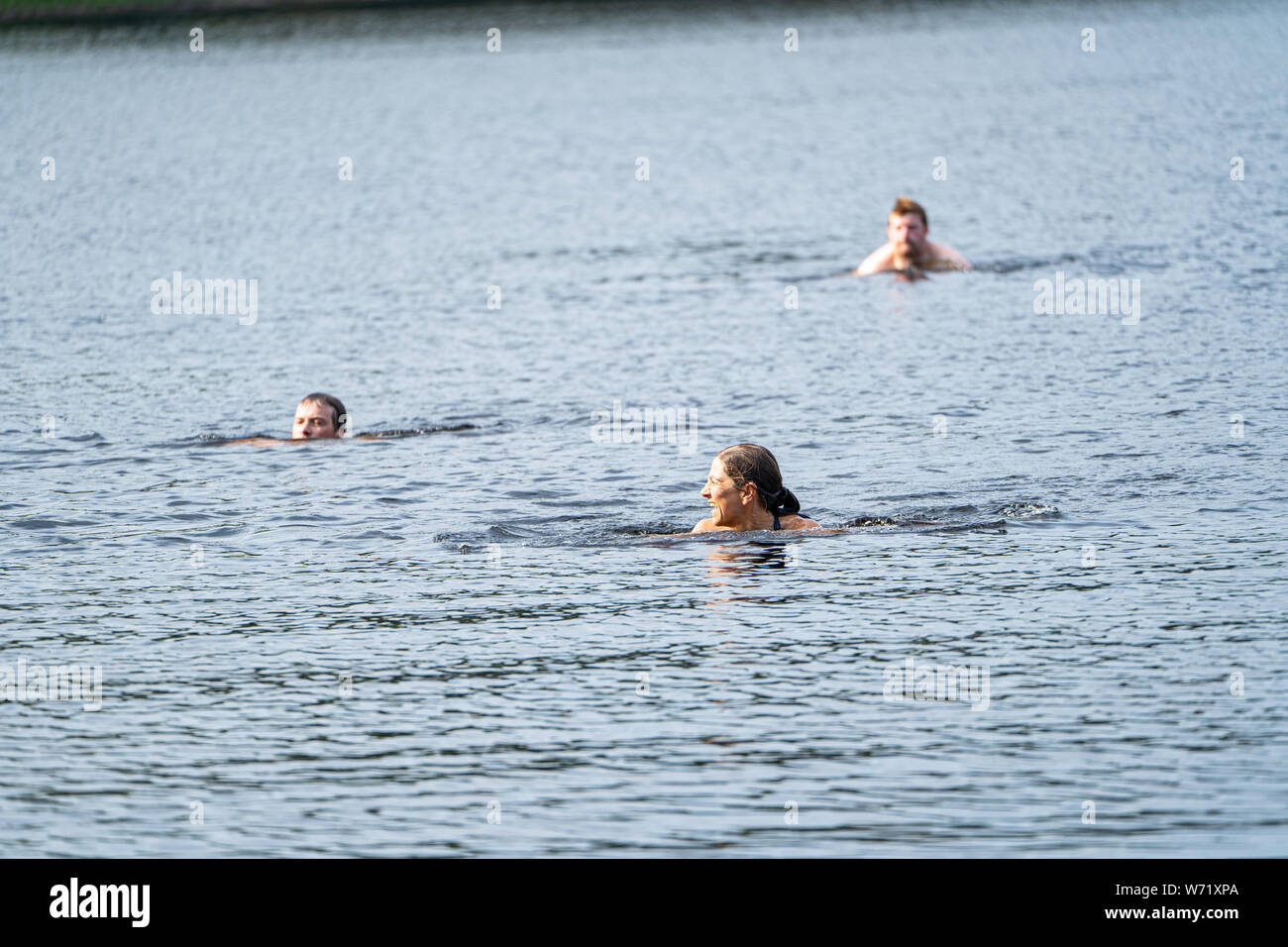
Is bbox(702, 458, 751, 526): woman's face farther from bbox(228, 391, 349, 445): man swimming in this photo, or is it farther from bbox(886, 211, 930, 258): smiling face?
bbox(886, 211, 930, 258): smiling face

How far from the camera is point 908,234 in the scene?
2820 centimetres

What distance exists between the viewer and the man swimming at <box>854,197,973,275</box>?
2812cm

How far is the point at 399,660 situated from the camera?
1270 cm

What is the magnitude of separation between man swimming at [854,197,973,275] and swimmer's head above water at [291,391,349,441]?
11027 mm

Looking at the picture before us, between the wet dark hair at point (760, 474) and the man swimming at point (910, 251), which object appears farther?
the man swimming at point (910, 251)

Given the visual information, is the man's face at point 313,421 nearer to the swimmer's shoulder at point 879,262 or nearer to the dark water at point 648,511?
the dark water at point 648,511

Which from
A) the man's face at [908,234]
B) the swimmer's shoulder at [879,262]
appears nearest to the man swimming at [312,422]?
the man's face at [908,234]

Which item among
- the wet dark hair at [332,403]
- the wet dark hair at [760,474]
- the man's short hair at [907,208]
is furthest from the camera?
the man's short hair at [907,208]

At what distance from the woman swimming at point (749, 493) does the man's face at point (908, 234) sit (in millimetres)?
13330

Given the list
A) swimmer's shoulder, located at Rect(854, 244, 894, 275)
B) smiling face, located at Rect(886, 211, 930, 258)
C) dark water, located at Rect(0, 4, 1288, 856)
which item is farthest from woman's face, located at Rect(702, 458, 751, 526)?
swimmer's shoulder, located at Rect(854, 244, 894, 275)

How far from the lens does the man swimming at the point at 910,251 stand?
28125 mm

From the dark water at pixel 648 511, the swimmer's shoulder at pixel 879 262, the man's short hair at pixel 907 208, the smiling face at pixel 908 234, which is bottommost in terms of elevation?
the dark water at pixel 648 511

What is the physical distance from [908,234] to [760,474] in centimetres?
1363

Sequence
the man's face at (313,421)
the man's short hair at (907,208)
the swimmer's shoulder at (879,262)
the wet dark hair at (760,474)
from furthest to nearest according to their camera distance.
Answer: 1. the swimmer's shoulder at (879,262)
2. the man's short hair at (907,208)
3. the man's face at (313,421)
4. the wet dark hair at (760,474)
